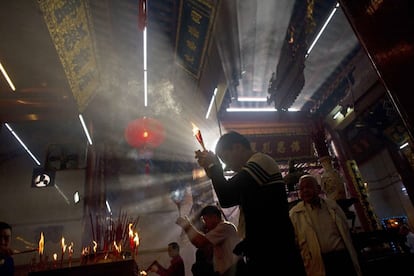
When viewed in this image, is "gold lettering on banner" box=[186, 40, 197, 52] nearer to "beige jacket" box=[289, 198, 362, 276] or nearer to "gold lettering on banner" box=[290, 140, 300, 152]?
"beige jacket" box=[289, 198, 362, 276]

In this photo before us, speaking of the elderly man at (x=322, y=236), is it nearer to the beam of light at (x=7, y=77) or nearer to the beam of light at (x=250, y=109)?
the beam of light at (x=250, y=109)

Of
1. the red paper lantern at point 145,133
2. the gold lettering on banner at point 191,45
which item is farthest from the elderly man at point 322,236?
the red paper lantern at point 145,133

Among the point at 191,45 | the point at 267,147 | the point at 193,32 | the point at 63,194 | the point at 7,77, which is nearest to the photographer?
the point at 193,32

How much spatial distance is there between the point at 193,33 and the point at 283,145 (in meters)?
4.82

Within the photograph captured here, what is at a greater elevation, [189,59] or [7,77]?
[189,59]

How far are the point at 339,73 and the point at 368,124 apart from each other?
233 centimetres

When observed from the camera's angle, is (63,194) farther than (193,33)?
Yes

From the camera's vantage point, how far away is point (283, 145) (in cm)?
811

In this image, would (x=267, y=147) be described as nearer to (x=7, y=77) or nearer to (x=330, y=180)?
(x=330, y=180)

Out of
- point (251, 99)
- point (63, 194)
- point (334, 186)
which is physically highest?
point (251, 99)

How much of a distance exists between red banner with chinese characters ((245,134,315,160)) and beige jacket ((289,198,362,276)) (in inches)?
191

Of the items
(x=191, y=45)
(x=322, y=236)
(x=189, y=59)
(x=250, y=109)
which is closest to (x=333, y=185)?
(x=322, y=236)

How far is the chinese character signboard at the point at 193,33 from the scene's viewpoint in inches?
171

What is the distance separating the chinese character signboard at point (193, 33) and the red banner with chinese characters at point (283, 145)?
3257 millimetres
